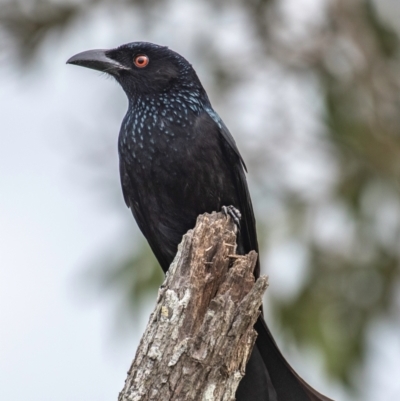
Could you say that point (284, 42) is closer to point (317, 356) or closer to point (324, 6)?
point (324, 6)

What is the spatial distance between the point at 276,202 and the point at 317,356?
1683 millimetres

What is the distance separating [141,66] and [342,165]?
3.47 meters

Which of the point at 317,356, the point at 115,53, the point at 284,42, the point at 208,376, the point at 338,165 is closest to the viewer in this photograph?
the point at 208,376

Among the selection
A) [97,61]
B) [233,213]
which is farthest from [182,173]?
[97,61]

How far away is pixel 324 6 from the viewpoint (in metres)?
9.31

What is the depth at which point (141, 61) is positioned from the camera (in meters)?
5.86

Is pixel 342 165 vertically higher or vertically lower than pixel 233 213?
higher

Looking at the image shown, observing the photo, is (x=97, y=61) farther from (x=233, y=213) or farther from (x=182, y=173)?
(x=233, y=213)

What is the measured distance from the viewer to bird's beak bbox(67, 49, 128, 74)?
5.82 meters

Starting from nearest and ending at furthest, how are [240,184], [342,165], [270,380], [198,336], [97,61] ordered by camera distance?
[198,336] < [270,380] < [240,184] < [97,61] < [342,165]

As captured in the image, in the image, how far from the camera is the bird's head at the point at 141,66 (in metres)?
5.78

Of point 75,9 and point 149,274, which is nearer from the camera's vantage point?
point 149,274

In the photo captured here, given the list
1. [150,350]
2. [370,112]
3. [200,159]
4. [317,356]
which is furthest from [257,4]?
[150,350]

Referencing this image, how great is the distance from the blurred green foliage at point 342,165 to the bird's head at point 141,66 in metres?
2.85
